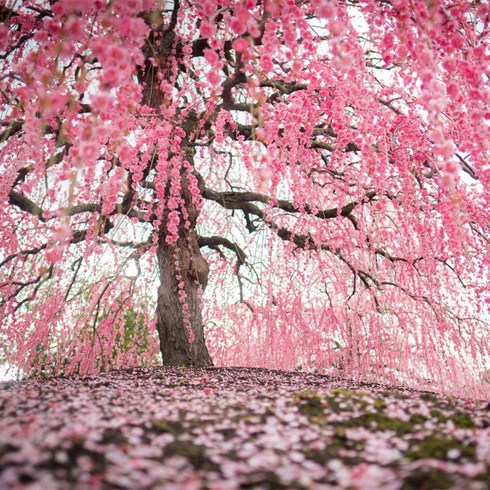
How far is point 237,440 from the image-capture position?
2.40 meters

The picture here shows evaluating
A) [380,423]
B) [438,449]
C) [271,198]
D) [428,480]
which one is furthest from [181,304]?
[428,480]

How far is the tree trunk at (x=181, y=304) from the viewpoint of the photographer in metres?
5.83

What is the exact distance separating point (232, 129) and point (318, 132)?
1201 millimetres

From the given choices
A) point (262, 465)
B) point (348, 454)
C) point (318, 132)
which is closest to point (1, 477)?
point (262, 465)

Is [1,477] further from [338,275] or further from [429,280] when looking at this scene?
[338,275]

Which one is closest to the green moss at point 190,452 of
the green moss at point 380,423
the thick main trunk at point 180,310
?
the green moss at point 380,423

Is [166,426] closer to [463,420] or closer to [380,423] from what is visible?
[380,423]

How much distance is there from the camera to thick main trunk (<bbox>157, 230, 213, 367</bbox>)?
5.82 m

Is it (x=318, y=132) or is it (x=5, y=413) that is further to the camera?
(x=318, y=132)

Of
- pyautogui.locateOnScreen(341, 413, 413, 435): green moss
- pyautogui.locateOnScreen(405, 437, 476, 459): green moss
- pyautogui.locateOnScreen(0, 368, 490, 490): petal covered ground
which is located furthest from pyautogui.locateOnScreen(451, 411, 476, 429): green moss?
pyautogui.locateOnScreen(405, 437, 476, 459): green moss

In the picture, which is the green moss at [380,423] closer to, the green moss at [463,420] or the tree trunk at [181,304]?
the green moss at [463,420]

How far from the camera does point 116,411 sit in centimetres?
268

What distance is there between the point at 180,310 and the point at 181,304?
78 mm

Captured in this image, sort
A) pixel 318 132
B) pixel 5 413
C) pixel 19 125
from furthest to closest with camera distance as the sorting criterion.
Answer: pixel 318 132
pixel 19 125
pixel 5 413
